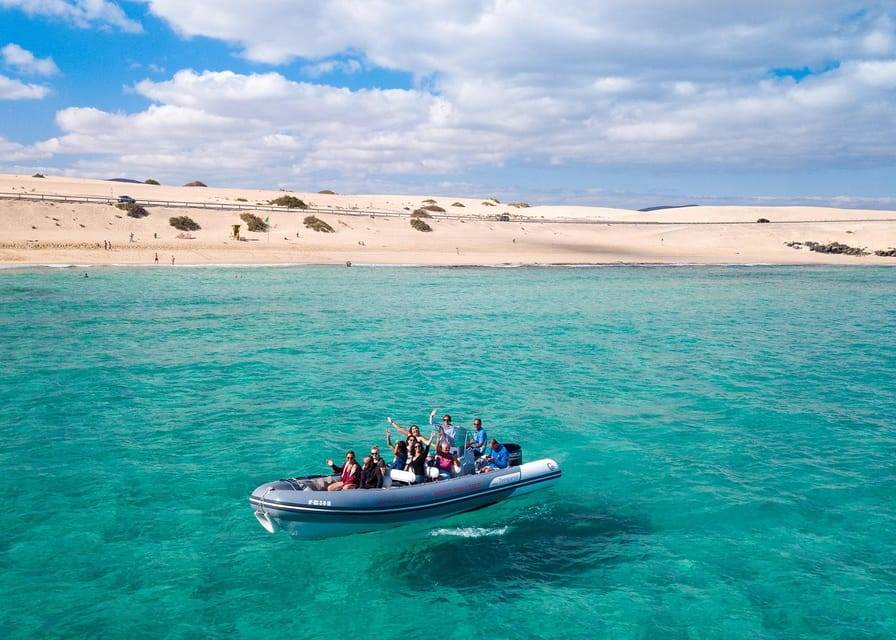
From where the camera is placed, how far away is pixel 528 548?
40.5ft

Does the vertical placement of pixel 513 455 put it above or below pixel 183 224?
below

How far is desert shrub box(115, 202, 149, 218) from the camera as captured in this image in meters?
61.6

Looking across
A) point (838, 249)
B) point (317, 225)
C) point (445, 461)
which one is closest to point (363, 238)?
point (317, 225)

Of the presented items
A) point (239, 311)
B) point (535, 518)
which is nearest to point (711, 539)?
point (535, 518)

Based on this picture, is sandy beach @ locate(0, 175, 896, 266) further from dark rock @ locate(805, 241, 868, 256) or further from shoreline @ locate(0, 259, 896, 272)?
dark rock @ locate(805, 241, 868, 256)

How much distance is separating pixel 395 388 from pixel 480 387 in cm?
285

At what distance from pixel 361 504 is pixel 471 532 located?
2478mm

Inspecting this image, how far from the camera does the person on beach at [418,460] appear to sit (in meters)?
13.0

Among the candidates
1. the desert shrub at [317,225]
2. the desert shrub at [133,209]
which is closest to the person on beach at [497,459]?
the desert shrub at [317,225]

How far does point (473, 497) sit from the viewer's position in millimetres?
12844

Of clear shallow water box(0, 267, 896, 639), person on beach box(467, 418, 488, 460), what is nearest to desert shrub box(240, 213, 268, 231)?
clear shallow water box(0, 267, 896, 639)

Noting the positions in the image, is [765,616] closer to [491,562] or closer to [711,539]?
[711,539]

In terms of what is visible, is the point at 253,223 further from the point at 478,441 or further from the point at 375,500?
the point at 375,500

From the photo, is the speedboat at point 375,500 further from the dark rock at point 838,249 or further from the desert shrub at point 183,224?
the dark rock at point 838,249
